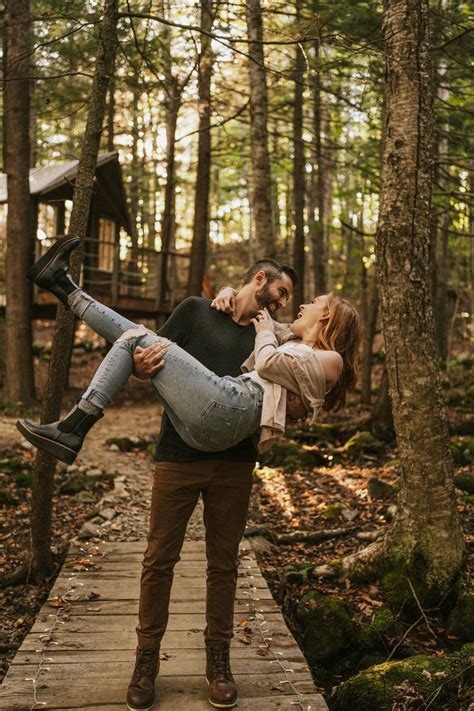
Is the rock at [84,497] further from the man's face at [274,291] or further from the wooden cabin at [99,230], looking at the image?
the wooden cabin at [99,230]

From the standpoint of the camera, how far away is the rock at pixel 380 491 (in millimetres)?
8297

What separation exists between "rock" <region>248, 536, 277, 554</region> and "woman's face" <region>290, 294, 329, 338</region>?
3.76 m

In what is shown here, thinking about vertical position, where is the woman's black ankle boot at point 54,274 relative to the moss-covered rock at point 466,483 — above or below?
above

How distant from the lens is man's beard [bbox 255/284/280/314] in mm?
3754

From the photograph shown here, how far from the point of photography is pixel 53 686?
12.4 feet

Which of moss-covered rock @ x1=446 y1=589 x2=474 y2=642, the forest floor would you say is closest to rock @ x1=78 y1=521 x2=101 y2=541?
the forest floor

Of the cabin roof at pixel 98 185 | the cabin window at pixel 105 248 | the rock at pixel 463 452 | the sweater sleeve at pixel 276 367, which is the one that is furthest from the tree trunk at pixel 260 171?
the cabin window at pixel 105 248

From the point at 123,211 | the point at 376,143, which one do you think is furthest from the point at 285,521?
the point at 123,211

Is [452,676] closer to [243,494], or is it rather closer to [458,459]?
[243,494]

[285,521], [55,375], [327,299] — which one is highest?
[327,299]

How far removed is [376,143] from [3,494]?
8.30 meters

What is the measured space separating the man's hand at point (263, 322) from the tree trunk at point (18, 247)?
34.7 feet

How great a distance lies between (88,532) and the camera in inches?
266

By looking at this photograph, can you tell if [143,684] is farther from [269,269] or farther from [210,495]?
[269,269]
